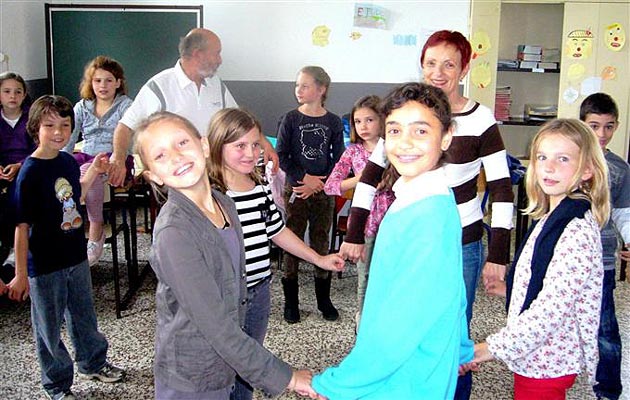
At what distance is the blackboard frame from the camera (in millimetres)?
5656

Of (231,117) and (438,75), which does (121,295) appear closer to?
(231,117)

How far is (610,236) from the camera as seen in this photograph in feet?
8.11

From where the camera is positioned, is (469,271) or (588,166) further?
(469,271)

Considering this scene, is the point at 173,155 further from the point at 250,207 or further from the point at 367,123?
the point at 367,123

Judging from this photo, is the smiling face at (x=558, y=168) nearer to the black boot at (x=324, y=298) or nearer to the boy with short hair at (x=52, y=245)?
the boy with short hair at (x=52, y=245)

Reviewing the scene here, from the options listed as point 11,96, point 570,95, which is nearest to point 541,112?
point 570,95

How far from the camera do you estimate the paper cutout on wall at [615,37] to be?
551cm

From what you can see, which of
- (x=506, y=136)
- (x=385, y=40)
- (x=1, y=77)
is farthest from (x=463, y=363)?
(x=506, y=136)

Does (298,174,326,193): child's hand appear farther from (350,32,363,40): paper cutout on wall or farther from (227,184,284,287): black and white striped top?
(350,32,363,40): paper cutout on wall

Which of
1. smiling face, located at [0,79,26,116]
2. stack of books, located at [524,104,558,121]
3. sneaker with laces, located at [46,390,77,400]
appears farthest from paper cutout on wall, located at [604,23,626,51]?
sneaker with laces, located at [46,390,77,400]

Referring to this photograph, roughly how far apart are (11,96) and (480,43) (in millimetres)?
3814

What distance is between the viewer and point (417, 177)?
127 centimetres

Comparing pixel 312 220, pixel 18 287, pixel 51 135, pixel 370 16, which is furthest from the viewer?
pixel 370 16

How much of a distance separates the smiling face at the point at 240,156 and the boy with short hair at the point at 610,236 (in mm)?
1348
